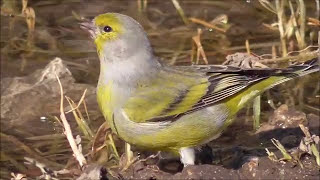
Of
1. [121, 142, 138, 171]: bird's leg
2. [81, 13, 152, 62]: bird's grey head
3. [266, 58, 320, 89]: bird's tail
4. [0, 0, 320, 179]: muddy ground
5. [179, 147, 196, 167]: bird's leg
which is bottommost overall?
[0, 0, 320, 179]: muddy ground

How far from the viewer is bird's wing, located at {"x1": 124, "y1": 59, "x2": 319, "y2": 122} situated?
581cm

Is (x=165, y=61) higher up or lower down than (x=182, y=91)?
lower down

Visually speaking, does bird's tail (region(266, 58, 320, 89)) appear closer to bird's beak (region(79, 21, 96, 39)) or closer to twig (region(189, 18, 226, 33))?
bird's beak (region(79, 21, 96, 39))

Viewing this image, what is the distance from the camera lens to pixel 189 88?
5.97 metres

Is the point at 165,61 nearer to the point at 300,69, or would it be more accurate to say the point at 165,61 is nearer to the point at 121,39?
the point at 121,39

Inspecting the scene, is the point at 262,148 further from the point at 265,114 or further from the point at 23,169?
the point at 23,169

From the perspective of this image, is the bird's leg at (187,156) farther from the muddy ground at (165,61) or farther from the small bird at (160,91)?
the muddy ground at (165,61)

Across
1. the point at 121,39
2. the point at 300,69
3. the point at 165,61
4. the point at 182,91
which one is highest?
the point at 121,39

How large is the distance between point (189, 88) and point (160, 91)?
0.20 m

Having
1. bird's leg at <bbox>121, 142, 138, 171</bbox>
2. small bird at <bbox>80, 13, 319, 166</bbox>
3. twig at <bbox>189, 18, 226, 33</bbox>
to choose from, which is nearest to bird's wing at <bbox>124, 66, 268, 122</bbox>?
small bird at <bbox>80, 13, 319, 166</bbox>

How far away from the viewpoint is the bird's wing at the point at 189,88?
5.81 metres

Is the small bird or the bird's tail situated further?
the bird's tail

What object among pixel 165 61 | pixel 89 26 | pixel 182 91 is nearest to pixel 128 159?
pixel 182 91

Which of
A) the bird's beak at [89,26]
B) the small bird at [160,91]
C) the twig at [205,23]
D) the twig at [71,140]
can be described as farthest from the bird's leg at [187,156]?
the twig at [205,23]
